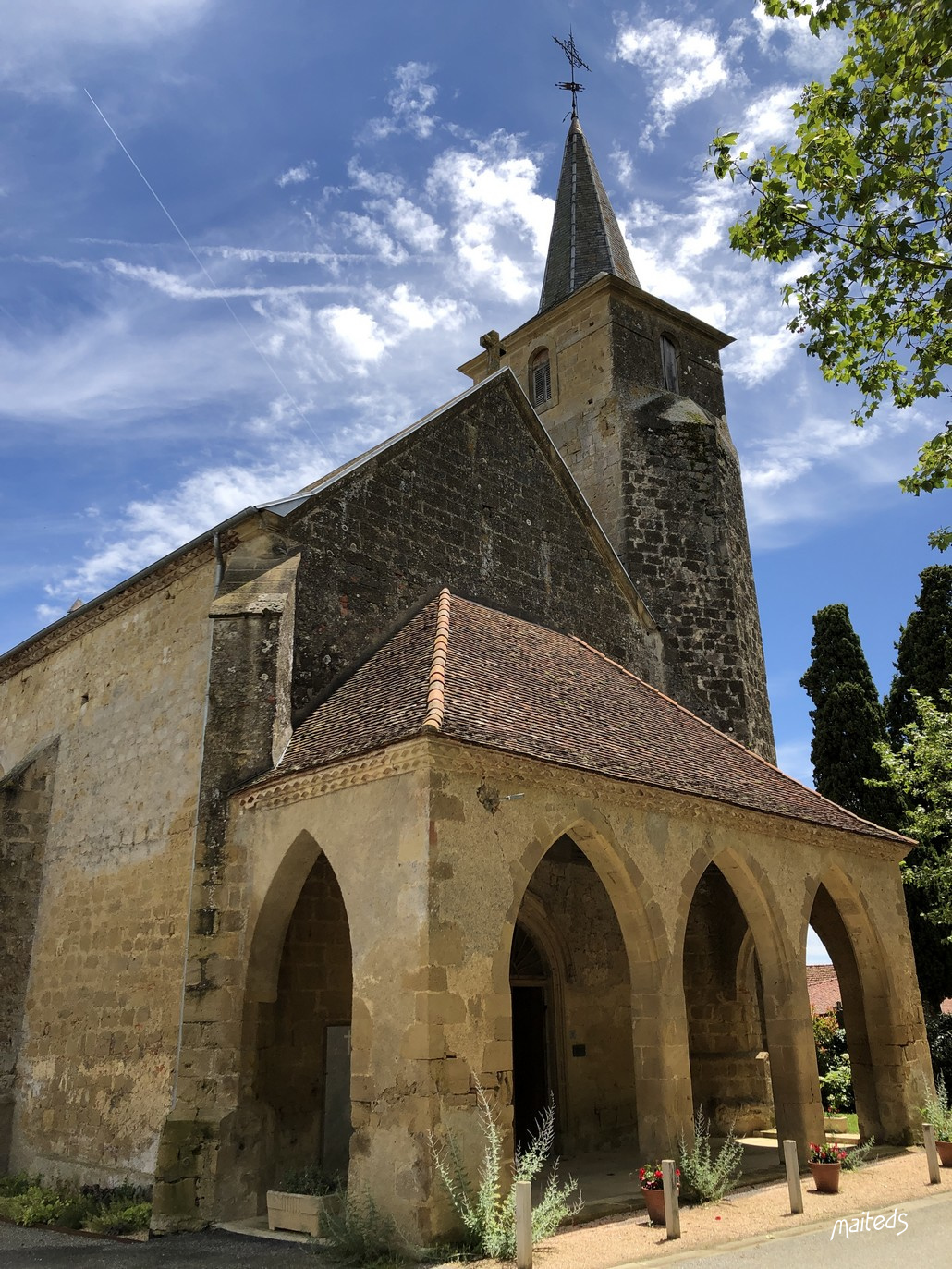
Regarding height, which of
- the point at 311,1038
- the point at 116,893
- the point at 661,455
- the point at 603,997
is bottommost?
the point at 311,1038

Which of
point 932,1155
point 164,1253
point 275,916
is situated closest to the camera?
point 164,1253

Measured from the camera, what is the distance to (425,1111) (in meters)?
7.47

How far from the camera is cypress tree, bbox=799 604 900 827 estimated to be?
1925 cm

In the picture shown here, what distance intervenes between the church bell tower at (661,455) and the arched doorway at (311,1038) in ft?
24.7

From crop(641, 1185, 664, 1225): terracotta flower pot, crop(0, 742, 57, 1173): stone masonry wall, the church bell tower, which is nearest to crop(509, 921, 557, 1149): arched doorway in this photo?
crop(641, 1185, 664, 1225): terracotta flower pot

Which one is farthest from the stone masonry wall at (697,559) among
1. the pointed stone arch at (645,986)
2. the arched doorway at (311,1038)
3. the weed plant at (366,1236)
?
the weed plant at (366,1236)

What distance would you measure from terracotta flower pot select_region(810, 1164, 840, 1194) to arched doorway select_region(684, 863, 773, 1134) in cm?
441

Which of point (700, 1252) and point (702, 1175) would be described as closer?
point (700, 1252)

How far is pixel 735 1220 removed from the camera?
8203 mm

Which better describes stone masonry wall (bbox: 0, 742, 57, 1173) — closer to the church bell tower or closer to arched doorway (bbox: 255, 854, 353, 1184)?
arched doorway (bbox: 255, 854, 353, 1184)

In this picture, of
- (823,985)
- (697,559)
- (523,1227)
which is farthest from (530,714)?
(823,985)

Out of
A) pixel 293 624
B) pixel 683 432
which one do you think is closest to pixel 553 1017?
pixel 293 624

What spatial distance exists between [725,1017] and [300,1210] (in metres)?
7.80

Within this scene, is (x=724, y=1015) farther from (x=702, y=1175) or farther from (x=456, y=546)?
(x=456, y=546)
